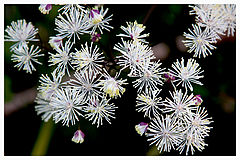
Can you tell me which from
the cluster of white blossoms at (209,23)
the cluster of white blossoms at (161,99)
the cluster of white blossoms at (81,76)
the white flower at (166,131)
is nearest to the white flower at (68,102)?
the cluster of white blossoms at (81,76)

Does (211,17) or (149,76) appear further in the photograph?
(211,17)

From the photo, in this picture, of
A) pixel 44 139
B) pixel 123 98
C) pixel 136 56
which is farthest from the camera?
pixel 44 139

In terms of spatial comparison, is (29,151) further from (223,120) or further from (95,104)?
(223,120)

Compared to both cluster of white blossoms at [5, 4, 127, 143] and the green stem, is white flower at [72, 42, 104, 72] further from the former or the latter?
the green stem

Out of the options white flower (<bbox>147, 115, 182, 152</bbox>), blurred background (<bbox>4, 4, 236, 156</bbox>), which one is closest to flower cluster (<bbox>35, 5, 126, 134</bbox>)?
white flower (<bbox>147, 115, 182, 152</bbox>)

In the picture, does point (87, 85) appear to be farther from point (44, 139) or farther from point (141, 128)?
point (44, 139)

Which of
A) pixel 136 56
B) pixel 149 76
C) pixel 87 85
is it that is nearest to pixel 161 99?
pixel 149 76

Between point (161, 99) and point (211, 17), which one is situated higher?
point (211, 17)

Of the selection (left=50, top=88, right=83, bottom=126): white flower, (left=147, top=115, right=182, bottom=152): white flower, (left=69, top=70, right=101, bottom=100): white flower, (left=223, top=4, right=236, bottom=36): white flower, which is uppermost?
(left=223, top=4, right=236, bottom=36): white flower

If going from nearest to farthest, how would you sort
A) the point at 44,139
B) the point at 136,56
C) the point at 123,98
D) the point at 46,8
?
the point at 136,56 < the point at 46,8 < the point at 123,98 < the point at 44,139
